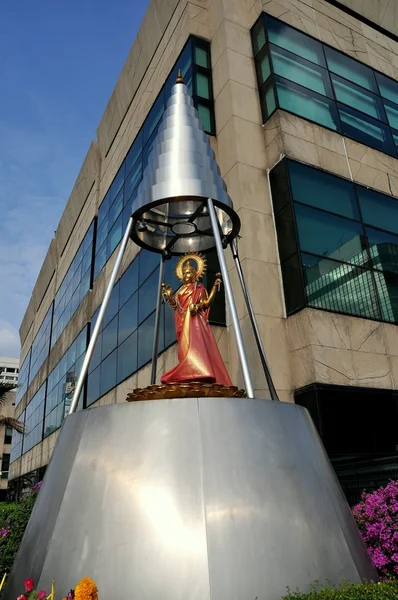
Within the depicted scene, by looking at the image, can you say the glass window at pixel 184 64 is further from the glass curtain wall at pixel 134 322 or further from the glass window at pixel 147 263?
the glass curtain wall at pixel 134 322

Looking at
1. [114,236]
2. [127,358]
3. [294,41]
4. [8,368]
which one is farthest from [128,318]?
[8,368]

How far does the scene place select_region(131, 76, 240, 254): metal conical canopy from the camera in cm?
764

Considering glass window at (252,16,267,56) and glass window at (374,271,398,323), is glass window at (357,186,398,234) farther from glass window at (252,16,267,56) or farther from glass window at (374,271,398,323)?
glass window at (252,16,267,56)

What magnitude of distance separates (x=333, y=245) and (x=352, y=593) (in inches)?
414

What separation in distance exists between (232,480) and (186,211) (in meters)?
6.55

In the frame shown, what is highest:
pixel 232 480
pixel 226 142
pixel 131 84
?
pixel 131 84

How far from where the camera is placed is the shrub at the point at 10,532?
384 inches

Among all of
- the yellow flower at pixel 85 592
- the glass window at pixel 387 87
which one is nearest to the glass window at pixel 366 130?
the glass window at pixel 387 87

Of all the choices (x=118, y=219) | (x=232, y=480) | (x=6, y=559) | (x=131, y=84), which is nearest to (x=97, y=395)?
(x=118, y=219)

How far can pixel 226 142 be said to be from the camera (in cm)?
1399

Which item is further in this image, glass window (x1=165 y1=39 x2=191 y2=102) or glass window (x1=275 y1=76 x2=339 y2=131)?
glass window (x1=165 y1=39 x2=191 y2=102)

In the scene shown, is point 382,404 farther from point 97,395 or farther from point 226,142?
point 97,395

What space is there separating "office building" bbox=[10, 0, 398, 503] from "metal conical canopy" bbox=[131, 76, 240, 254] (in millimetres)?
2737

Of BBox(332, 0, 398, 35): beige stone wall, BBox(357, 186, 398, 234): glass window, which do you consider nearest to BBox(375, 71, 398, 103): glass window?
BBox(332, 0, 398, 35): beige stone wall
